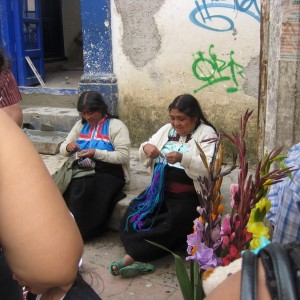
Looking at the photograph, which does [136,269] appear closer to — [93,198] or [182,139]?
[93,198]

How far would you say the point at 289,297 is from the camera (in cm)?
59

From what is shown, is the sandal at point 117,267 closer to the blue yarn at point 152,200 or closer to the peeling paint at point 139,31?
the blue yarn at point 152,200

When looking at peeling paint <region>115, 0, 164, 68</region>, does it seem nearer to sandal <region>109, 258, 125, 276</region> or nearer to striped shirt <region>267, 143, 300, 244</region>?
sandal <region>109, 258, 125, 276</region>

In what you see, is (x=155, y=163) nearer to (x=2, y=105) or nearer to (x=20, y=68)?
(x=2, y=105)

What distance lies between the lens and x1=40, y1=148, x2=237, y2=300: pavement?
2.87 meters

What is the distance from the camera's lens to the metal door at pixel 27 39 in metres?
5.85

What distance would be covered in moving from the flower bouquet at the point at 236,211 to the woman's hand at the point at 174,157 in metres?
1.38

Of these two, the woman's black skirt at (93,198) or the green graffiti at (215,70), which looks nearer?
the woman's black skirt at (93,198)

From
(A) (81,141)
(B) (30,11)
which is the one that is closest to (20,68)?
(B) (30,11)

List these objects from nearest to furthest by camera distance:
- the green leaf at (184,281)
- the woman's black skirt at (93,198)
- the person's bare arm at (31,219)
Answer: the person's bare arm at (31,219)
the green leaf at (184,281)
the woman's black skirt at (93,198)

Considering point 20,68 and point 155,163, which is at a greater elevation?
point 20,68

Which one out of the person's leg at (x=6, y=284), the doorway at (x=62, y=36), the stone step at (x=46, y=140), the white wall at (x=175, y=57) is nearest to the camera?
the person's leg at (x=6, y=284)

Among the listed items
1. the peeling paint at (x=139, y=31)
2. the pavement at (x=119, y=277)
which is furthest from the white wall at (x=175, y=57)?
the pavement at (x=119, y=277)

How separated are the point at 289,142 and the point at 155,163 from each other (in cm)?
117
